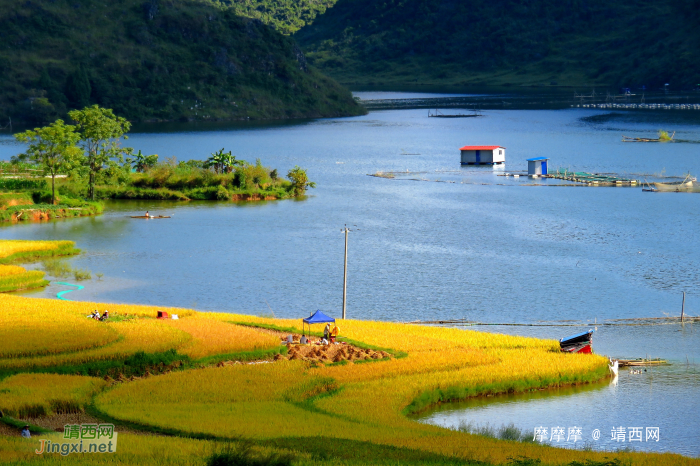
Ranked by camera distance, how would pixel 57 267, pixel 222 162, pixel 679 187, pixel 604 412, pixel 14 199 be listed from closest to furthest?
pixel 604 412 → pixel 57 267 → pixel 14 199 → pixel 222 162 → pixel 679 187

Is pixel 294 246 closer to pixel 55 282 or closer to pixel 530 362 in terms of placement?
pixel 55 282

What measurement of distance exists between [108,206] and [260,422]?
7903 centimetres

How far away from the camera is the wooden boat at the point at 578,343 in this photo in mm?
46406

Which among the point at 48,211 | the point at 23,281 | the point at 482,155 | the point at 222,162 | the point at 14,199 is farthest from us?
the point at 482,155

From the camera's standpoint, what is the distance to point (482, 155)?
499 feet

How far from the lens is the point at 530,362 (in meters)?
43.7

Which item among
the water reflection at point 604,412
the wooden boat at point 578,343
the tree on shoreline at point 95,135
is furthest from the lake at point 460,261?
the tree on shoreline at point 95,135

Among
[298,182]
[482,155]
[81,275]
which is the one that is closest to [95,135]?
[298,182]

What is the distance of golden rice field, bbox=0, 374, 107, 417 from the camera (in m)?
32.3

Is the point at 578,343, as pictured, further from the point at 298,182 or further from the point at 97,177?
the point at 97,177

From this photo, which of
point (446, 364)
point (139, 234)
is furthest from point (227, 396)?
point (139, 234)

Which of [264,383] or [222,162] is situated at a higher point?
[222,162]

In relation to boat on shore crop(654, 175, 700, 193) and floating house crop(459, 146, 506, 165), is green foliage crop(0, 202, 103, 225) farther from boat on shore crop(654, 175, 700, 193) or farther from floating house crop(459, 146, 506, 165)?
boat on shore crop(654, 175, 700, 193)

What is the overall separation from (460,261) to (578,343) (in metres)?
31.3
